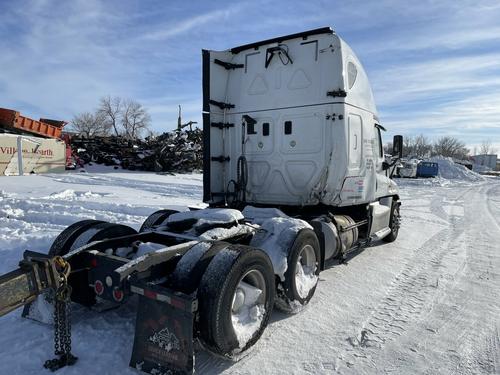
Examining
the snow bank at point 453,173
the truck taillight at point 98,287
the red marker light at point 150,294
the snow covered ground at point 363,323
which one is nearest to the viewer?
the red marker light at point 150,294

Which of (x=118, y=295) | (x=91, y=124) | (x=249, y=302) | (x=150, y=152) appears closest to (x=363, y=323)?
(x=249, y=302)

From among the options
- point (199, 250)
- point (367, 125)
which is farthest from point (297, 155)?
point (199, 250)

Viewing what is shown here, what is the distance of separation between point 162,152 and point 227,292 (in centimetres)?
1980

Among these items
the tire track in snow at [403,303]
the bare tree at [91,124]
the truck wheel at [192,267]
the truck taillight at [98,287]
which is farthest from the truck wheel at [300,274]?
the bare tree at [91,124]

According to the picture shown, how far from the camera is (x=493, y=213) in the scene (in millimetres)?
13602

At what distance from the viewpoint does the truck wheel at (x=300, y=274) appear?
4.10m

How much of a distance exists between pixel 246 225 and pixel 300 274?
86cm

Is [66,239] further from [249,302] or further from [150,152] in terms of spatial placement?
[150,152]

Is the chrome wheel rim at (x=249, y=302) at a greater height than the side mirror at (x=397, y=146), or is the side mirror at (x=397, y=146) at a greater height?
the side mirror at (x=397, y=146)

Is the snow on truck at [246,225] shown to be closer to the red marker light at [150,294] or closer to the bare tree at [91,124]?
the red marker light at [150,294]

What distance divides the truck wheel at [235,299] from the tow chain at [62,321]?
101cm

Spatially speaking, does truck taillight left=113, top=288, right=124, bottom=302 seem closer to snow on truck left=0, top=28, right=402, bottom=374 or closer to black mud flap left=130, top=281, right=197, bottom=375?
snow on truck left=0, top=28, right=402, bottom=374

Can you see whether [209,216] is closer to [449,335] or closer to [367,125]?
[449,335]

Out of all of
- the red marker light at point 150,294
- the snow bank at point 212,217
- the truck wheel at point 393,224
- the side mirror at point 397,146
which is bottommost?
the truck wheel at point 393,224
